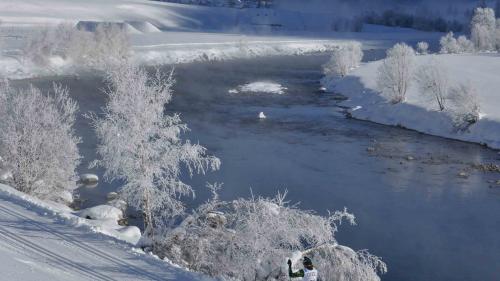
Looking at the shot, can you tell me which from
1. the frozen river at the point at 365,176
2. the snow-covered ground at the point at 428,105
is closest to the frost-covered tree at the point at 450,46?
the snow-covered ground at the point at 428,105

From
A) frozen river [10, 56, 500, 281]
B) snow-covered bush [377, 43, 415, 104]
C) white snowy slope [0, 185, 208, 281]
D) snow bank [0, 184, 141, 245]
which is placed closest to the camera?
white snowy slope [0, 185, 208, 281]

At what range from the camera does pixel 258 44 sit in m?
117

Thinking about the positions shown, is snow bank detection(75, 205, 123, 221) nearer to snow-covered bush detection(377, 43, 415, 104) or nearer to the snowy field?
the snowy field

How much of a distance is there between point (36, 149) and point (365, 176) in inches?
657

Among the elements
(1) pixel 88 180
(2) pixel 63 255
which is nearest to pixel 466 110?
(1) pixel 88 180

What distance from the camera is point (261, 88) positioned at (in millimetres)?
63750

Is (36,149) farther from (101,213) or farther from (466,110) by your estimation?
(466,110)

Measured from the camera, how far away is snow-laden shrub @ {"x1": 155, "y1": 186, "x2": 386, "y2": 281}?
16.2 meters

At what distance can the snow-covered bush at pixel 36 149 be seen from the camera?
24.0 meters

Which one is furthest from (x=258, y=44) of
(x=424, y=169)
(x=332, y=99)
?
(x=424, y=169)

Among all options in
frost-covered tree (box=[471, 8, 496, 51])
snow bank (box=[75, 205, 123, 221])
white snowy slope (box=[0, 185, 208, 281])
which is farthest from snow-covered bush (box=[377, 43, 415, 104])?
frost-covered tree (box=[471, 8, 496, 51])

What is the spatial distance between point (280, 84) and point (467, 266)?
4832 centimetres

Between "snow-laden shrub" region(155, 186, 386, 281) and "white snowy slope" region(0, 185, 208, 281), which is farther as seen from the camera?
"snow-laden shrub" region(155, 186, 386, 281)

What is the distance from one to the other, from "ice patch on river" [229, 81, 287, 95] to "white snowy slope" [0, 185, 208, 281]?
146ft
